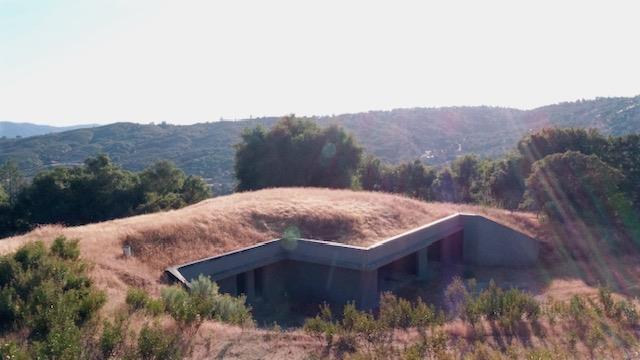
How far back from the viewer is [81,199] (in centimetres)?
3097

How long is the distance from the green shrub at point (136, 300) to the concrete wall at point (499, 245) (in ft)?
54.0

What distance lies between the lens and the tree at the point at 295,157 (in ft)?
115

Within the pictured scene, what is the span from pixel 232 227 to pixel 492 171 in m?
26.2

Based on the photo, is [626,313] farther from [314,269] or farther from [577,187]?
[577,187]

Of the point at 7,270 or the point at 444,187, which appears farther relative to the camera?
the point at 444,187

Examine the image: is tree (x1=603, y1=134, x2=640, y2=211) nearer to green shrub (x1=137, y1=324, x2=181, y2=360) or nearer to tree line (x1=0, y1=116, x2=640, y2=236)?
tree line (x1=0, y1=116, x2=640, y2=236)

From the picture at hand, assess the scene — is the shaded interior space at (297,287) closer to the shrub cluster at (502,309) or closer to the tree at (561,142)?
the shrub cluster at (502,309)

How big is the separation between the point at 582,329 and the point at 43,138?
10064 centimetres

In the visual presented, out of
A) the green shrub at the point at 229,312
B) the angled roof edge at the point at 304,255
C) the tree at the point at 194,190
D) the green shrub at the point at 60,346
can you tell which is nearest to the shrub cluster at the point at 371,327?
the green shrub at the point at 229,312

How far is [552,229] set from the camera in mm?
23906

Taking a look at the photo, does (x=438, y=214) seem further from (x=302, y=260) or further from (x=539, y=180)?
(x=302, y=260)

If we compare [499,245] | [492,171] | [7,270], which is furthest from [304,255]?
[492,171]

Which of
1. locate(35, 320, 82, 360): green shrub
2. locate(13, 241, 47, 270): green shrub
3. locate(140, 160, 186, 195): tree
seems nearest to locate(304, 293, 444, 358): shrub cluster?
locate(35, 320, 82, 360): green shrub

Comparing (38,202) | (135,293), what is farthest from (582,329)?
(38,202)
